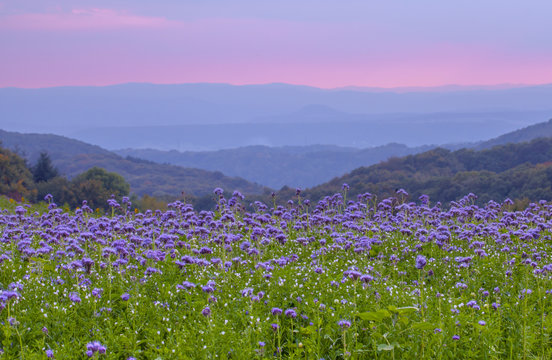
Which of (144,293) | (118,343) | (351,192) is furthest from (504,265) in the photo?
(351,192)

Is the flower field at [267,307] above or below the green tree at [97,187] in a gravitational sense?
above

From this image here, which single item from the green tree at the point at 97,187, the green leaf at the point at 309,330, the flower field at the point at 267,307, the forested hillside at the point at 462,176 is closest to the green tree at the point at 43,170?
the green tree at the point at 97,187

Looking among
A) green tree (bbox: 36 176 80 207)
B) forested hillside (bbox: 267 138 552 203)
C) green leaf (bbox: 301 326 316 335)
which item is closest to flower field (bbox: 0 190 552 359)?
green leaf (bbox: 301 326 316 335)

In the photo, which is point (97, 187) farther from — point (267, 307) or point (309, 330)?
point (309, 330)

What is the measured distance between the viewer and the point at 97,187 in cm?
6406

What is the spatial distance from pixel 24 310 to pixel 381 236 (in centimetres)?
769

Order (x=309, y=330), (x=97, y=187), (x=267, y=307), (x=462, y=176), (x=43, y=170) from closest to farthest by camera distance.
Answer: (x=309, y=330) → (x=267, y=307) → (x=97, y=187) → (x=43, y=170) → (x=462, y=176)

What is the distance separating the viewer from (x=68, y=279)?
301 inches

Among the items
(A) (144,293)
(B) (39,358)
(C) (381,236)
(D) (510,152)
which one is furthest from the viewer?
(D) (510,152)

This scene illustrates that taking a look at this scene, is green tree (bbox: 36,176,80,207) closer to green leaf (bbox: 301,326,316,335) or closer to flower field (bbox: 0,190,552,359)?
flower field (bbox: 0,190,552,359)

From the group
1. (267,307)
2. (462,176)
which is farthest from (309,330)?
(462,176)

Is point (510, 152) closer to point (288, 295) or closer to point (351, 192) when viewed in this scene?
point (351, 192)

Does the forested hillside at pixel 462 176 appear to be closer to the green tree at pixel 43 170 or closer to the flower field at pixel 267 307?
the green tree at pixel 43 170

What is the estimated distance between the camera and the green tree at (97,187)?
60.2 meters
